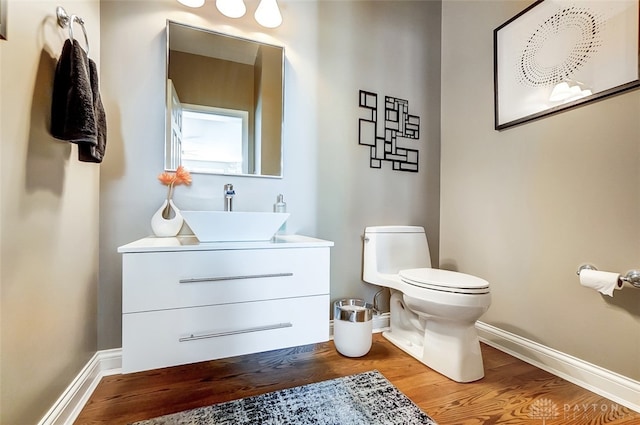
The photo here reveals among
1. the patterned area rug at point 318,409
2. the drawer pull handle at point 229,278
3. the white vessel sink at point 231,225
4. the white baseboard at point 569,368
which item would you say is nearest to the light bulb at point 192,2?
the white vessel sink at point 231,225

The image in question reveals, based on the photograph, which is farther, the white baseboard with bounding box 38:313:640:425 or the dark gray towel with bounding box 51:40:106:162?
the white baseboard with bounding box 38:313:640:425

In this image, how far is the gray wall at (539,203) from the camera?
125cm

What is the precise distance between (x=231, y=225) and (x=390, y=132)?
4.54 ft

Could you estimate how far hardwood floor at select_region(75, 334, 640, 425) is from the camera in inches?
45.3

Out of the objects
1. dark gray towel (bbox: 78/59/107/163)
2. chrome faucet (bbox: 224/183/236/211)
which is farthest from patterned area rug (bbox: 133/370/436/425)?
dark gray towel (bbox: 78/59/107/163)

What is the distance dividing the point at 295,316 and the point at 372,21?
2029 millimetres

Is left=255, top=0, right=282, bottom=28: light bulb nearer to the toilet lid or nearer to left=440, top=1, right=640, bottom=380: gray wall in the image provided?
left=440, top=1, right=640, bottom=380: gray wall

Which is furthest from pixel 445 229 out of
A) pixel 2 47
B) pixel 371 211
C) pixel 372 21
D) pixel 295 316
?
pixel 2 47

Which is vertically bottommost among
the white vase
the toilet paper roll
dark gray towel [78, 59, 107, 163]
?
the toilet paper roll

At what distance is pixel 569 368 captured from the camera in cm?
141

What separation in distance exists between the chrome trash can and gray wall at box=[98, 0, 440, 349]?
27 cm

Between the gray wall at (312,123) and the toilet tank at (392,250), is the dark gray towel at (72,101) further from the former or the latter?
the toilet tank at (392,250)

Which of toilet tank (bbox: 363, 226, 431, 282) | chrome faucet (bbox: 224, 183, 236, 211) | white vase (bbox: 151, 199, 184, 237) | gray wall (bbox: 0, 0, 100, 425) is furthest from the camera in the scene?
toilet tank (bbox: 363, 226, 431, 282)

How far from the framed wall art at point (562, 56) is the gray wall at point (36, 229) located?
7.30ft
